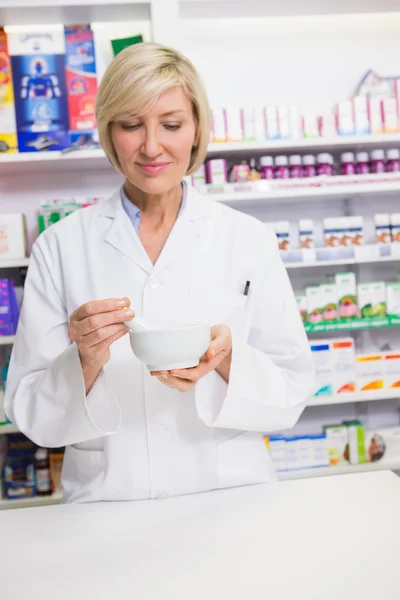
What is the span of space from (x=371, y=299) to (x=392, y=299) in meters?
0.11

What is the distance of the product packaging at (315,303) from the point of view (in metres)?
2.93

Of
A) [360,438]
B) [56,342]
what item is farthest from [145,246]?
[360,438]

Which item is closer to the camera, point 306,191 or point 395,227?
point 306,191

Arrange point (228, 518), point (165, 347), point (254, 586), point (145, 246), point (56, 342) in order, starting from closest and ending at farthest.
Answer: point (254, 586) → point (165, 347) → point (228, 518) → point (56, 342) → point (145, 246)

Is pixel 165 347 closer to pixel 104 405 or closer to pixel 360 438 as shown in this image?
pixel 104 405

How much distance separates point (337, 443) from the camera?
3.09 metres

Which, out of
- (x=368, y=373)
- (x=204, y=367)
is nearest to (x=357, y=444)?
(x=368, y=373)

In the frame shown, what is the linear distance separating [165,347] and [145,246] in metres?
0.57

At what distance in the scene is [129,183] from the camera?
156 centimetres

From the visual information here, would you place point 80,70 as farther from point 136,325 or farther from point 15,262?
point 136,325

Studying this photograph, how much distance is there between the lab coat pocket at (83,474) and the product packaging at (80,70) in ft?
5.47

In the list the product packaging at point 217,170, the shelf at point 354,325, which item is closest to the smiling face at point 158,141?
the product packaging at point 217,170

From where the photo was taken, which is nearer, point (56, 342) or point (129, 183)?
point (56, 342)

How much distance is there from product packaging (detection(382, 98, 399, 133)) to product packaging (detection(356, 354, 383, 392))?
3.60 ft
